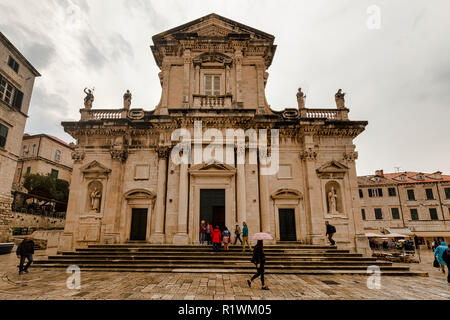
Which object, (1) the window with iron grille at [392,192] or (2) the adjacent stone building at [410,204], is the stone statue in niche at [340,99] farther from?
(1) the window with iron grille at [392,192]

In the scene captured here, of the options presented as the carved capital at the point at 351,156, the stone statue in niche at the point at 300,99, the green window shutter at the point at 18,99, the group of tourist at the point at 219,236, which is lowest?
the group of tourist at the point at 219,236

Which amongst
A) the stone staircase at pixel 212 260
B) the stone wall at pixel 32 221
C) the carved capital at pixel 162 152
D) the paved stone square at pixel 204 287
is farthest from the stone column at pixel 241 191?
the stone wall at pixel 32 221

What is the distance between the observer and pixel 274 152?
56.7 feet

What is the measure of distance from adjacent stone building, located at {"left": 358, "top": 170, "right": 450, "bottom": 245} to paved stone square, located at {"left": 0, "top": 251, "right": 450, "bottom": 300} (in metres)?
28.0

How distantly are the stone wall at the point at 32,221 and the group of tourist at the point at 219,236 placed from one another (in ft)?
74.6

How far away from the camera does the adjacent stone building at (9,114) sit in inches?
877

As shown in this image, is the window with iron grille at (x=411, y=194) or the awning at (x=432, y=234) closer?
the awning at (x=432, y=234)

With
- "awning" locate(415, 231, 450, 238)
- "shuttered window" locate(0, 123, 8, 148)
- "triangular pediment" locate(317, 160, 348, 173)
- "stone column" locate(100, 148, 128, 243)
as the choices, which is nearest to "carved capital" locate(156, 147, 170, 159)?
"stone column" locate(100, 148, 128, 243)

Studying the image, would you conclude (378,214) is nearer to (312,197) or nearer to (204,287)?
(312,197)

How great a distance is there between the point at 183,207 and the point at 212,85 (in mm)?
9741

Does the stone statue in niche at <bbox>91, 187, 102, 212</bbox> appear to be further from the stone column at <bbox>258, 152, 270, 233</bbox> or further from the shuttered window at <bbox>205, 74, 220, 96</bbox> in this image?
the stone column at <bbox>258, 152, 270, 233</bbox>

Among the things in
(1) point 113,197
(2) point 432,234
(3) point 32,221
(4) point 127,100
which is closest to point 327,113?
(4) point 127,100

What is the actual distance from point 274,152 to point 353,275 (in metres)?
8.86

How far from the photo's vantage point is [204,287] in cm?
820
